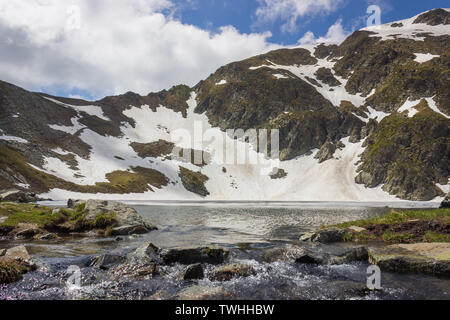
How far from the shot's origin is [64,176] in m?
94.2

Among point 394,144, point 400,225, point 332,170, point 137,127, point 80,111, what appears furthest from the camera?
point 137,127

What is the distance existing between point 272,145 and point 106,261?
150 m

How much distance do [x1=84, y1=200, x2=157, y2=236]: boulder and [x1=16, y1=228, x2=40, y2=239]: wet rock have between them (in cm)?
488

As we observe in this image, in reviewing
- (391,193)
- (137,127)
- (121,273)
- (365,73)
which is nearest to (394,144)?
(391,193)

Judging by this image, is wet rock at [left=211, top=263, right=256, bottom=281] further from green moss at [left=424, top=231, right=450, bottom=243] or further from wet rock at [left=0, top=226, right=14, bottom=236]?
wet rock at [left=0, top=226, right=14, bottom=236]

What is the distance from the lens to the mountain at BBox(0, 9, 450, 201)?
334ft

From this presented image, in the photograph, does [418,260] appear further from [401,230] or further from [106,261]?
[106,261]

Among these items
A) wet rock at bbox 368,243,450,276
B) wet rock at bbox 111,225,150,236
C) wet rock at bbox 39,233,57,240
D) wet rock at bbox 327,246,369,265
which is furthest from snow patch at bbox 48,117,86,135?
wet rock at bbox 368,243,450,276

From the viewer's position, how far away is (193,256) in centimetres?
1582

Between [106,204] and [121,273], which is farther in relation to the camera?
[106,204]

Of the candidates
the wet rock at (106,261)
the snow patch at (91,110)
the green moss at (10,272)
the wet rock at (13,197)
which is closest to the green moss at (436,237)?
the wet rock at (106,261)

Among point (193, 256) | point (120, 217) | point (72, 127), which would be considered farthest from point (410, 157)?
point (72, 127)
